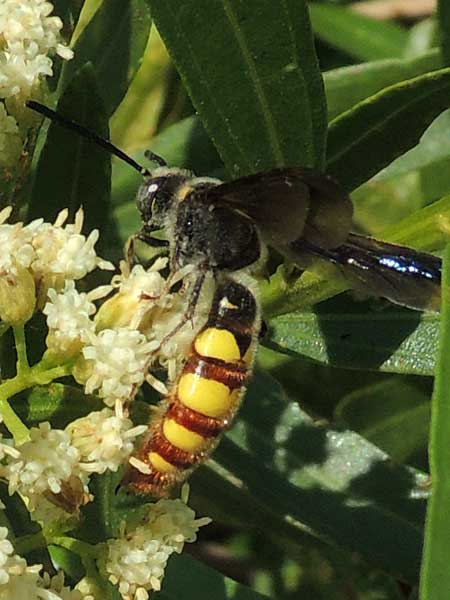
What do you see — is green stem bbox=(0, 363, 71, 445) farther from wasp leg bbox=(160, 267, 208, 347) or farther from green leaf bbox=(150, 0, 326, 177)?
green leaf bbox=(150, 0, 326, 177)

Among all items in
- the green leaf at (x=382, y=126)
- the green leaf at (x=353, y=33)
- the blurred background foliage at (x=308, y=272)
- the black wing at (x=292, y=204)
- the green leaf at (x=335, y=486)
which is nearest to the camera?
the black wing at (x=292, y=204)

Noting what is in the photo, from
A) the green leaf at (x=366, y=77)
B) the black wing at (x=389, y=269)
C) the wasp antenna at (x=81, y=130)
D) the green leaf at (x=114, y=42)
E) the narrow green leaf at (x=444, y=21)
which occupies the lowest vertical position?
the black wing at (x=389, y=269)

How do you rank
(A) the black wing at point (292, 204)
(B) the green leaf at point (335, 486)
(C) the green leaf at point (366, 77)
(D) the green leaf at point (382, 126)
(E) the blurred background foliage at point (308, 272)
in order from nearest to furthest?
(A) the black wing at point (292, 204)
(E) the blurred background foliage at point (308, 272)
(D) the green leaf at point (382, 126)
(B) the green leaf at point (335, 486)
(C) the green leaf at point (366, 77)

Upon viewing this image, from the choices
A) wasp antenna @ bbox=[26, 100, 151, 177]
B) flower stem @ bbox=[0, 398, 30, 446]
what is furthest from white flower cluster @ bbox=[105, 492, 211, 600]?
wasp antenna @ bbox=[26, 100, 151, 177]

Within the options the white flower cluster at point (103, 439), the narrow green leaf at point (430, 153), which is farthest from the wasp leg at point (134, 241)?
the narrow green leaf at point (430, 153)

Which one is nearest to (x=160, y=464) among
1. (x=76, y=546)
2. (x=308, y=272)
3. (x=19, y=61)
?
(x=76, y=546)

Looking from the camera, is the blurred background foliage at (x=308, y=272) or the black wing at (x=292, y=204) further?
the blurred background foliage at (x=308, y=272)

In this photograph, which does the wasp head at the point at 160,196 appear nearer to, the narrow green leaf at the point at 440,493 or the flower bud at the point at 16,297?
the flower bud at the point at 16,297
